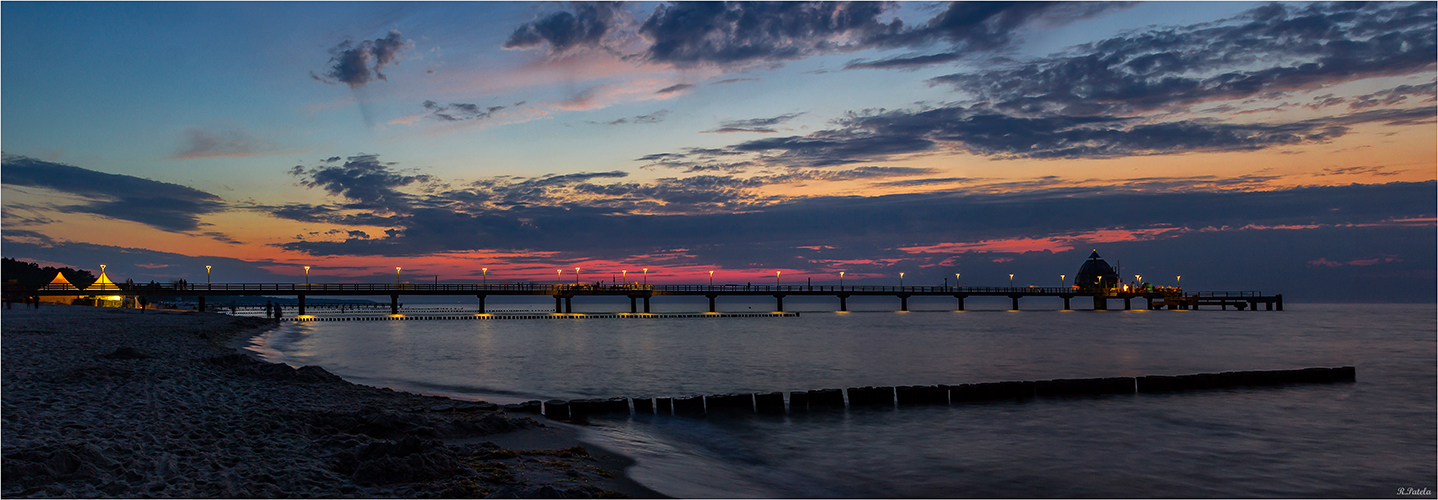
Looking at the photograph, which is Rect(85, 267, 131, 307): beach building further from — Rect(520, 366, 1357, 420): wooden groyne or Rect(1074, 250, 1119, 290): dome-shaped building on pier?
Rect(1074, 250, 1119, 290): dome-shaped building on pier

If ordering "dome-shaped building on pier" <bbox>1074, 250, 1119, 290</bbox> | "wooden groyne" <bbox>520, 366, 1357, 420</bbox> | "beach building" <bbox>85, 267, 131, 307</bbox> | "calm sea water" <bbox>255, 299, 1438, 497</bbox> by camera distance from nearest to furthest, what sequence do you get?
"calm sea water" <bbox>255, 299, 1438, 497</bbox> < "wooden groyne" <bbox>520, 366, 1357, 420</bbox> < "beach building" <bbox>85, 267, 131, 307</bbox> < "dome-shaped building on pier" <bbox>1074, 250, 1119, 290</bbox>

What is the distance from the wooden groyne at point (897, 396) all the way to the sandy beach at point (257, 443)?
82.7 inches

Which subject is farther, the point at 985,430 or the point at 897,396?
the point at 897,396

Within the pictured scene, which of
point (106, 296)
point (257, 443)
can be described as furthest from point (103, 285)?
point (257, 443)

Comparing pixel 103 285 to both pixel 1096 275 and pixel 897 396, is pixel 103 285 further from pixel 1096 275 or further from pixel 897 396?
pixel 1096 275

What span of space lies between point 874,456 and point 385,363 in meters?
28.5

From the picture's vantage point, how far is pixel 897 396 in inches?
866

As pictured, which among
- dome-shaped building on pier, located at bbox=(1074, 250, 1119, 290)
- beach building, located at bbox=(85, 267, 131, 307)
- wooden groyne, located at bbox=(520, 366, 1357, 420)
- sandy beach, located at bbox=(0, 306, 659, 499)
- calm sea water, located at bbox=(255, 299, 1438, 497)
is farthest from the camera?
dome-shaped building on pier, located at bbox=(1074, 250, 1119, 290)

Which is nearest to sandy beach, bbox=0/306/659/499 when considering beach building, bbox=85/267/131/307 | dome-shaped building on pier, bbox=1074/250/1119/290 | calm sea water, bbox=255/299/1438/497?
calm sea water, bbox=255/299/1438/497

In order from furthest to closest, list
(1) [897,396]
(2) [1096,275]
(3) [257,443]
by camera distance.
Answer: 1. (2) [1096,275]
2. (1) [897,396]
3. (3) [257,443]

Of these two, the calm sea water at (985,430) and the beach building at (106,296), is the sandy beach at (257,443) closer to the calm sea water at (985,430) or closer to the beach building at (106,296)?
the calm sea water at (985,430)

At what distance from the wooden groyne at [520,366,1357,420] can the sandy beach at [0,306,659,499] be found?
2100 millimetres

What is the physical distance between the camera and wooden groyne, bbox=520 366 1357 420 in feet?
61.8

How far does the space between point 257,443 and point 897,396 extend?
16.2 metres
